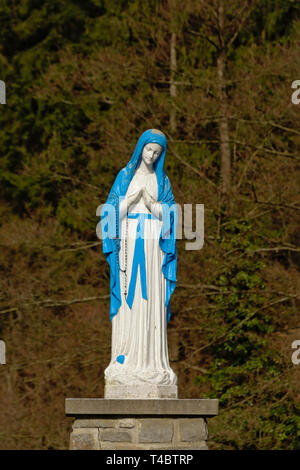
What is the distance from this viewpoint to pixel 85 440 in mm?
7863

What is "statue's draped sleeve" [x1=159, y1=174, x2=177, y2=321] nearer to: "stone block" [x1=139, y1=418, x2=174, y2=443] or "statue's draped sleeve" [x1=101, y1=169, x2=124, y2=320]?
"statue's draped sleeve" [x1=101, y1=169, x2=124, y2=320]

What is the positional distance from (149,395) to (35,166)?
10.2 m

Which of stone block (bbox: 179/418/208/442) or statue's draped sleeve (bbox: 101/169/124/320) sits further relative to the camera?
statue's draped sleeve (bbox: 101/169/124/320)

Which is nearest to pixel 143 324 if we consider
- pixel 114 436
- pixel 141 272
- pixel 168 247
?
pixel 141 272

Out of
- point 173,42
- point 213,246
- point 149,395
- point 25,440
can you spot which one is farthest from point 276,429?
point 173,42

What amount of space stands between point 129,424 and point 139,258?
1.44m

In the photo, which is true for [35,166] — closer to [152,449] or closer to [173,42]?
[173,42]

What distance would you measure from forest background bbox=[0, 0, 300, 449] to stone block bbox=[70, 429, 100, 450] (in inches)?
246

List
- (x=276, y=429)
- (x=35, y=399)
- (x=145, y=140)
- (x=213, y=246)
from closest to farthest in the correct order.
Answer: (x=145, y=140)
(x=276, y=429)
(x=213, y=246)
(x=35, y=399)

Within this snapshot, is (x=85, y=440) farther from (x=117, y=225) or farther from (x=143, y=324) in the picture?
(x=117, y=225)

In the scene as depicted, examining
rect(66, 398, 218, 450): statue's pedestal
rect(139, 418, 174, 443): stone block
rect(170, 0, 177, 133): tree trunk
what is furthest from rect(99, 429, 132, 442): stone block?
rect(170, 0, 177, 133): tree trunk

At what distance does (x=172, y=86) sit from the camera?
17.6 meters

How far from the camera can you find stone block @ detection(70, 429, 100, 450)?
25.7 ft

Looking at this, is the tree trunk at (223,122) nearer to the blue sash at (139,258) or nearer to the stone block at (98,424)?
the blue sash at (139,258)
